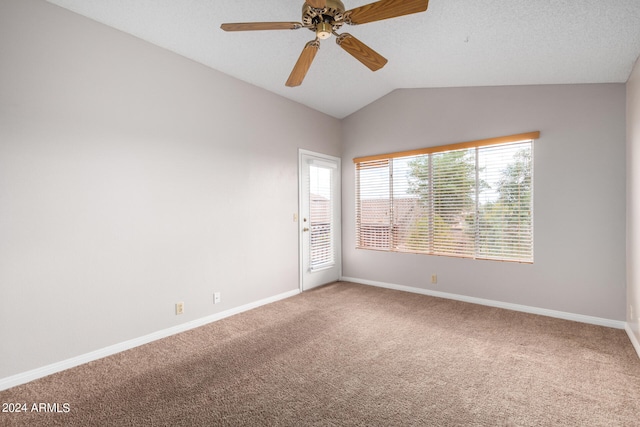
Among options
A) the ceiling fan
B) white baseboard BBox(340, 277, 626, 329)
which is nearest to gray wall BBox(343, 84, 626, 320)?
white baseboard BBox(340, 277, 626, 329)

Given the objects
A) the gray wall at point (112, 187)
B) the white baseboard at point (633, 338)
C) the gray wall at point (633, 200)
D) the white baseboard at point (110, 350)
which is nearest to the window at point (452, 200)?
the gray wall at point (633, 200)

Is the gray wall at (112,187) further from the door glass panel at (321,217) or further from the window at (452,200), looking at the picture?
the window at (452,200)

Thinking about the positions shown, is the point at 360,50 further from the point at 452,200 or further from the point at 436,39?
the point at 452,200

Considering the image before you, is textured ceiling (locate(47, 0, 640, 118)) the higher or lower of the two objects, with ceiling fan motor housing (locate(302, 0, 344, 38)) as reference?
higher

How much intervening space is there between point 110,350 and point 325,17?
3.12 meters

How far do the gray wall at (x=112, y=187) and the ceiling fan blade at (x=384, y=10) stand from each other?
2.09m

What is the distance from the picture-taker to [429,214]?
436 centimetres

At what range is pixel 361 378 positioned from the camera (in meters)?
2.24

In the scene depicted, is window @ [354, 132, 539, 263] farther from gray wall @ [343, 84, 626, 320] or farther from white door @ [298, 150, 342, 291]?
white door @ [298, 150, 342, 291]

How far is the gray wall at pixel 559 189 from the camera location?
3.13 metres

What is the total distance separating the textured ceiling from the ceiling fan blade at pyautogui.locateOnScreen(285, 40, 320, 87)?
0.59 metres

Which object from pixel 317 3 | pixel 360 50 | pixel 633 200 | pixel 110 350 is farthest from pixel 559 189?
pixel 110 350

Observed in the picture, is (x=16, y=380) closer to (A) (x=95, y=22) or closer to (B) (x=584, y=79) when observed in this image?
(A) (x=95, y=22)

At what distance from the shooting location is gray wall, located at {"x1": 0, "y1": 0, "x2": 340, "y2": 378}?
224cm
